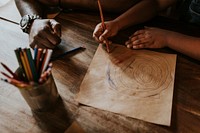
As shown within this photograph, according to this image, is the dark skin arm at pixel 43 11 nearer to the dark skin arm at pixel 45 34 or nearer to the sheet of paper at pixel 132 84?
the dark skin arm at pixel 45 34

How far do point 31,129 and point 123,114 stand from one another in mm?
276

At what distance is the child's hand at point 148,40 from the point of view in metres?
0.82

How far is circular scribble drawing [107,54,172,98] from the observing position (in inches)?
26.7

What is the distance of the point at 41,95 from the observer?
0.58 meters

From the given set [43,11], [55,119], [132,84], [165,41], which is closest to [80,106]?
[55,119]

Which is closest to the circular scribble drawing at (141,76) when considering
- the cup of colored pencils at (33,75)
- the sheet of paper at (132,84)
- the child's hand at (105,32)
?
the sheet of paper at (132,84)

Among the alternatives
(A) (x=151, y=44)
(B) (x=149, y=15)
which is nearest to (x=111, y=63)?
(A) (x=151, y=44)

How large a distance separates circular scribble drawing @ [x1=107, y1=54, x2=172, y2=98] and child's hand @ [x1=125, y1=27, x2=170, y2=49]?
54 mm

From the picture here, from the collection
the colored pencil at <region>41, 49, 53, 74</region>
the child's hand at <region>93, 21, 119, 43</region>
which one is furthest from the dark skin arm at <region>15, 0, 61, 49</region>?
the colored pencil at <region>41, 49, 53, 74</region>

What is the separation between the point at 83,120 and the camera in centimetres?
62

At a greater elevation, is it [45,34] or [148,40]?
[45,34]

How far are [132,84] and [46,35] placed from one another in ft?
1.24

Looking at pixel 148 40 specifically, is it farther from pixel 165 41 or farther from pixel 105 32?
pixel 105 32

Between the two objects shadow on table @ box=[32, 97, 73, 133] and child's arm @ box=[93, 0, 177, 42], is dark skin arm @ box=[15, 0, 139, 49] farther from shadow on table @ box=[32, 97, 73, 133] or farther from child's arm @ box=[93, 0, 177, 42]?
shadow on table @ box=[32, 97, 73, 133]
